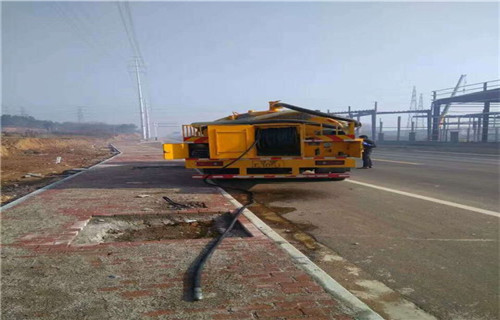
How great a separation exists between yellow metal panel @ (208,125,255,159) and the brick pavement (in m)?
3.21

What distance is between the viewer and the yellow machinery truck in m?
7.80

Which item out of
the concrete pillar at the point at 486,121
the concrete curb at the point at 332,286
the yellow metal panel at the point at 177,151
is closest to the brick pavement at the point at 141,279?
the concrete curb at the point at 332,286

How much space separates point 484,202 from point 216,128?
585 centimetres

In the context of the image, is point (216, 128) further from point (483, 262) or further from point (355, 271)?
point (483, 262)

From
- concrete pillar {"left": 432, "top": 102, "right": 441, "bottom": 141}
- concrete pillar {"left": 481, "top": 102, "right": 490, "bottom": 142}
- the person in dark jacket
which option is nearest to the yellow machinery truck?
the person in dark jacket

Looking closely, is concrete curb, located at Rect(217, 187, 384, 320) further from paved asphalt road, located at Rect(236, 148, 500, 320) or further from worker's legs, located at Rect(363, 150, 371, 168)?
worker's legs, located at Rect(363, 150, 371, 168)

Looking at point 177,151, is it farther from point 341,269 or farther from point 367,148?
point 367,148

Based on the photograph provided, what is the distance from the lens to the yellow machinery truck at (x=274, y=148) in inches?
307

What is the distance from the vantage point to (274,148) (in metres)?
8.38

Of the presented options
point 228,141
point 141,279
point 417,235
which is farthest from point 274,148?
point 141,279

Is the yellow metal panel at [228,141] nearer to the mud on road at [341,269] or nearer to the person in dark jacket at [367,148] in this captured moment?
the mud on road at [341,269]

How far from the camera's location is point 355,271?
347 cm

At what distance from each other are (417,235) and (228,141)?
15.0 ft

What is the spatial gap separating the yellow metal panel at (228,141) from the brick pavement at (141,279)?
10.5 ft
